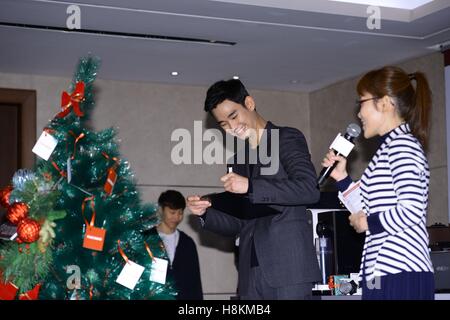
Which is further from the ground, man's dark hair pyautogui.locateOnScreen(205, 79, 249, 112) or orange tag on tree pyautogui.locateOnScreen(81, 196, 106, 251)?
man's dark hair pyautogui.locateOnScreen(205, 79, 249, 112)

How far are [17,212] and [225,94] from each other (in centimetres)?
83

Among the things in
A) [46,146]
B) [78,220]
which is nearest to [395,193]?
[78,220]

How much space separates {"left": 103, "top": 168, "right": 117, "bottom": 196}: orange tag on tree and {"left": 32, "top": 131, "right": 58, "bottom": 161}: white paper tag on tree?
214 millimetres

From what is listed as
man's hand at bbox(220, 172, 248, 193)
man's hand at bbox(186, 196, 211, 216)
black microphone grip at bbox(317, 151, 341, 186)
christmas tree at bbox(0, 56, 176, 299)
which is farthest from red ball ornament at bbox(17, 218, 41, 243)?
black microphone grip at bbox(317, 151, 341, 186)

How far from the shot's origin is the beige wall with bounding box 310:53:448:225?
254 inches

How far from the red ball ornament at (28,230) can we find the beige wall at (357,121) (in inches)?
173

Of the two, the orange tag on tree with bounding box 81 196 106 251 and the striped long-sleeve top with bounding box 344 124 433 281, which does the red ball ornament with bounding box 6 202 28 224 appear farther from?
Answer: the striped long-sleeve top with bounding box 344 124 433 281

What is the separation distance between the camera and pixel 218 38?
19.5 ft

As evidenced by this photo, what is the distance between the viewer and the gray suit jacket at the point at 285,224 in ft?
8.52

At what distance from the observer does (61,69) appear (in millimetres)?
6773

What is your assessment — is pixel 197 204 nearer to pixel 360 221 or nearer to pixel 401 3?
pixel 360 221
